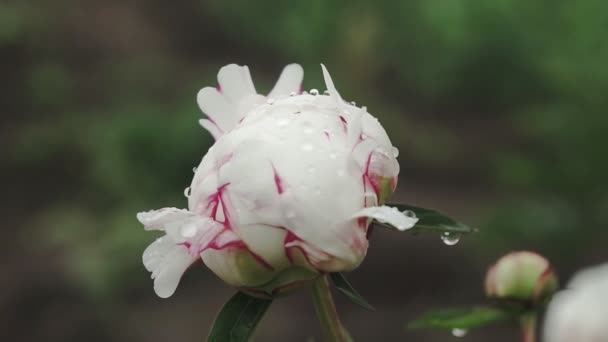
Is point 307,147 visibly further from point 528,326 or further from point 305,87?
point 305,87

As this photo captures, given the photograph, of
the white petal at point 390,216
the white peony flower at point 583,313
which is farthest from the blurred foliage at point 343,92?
the white petal at point 390,216

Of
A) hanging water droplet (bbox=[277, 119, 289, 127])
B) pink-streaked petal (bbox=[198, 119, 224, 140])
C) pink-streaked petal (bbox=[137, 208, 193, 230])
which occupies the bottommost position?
pink-streaked petal (bbox=[137, 208, 193, 230])

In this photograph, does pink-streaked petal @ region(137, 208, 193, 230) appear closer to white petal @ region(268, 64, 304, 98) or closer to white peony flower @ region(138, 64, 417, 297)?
white peony flower @ region(138, 64, 417, 297)

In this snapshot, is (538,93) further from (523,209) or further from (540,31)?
(523,209)

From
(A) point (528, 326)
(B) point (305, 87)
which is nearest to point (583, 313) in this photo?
(A) point (528, 326)

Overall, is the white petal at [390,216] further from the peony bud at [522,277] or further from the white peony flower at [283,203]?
the peony bud at [522,277]

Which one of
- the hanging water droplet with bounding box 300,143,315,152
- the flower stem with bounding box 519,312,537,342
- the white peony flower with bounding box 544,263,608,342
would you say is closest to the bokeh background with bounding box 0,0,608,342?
the white peony flower with bounding box 544,263,608,342
